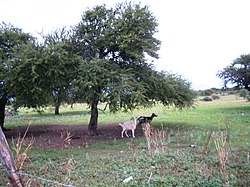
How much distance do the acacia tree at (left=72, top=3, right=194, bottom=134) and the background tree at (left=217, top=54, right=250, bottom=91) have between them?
18.4 m

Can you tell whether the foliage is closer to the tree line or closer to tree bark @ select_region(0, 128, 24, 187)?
the tree line

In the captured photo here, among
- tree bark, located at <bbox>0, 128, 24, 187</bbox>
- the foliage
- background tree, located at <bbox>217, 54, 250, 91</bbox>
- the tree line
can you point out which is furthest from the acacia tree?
background tree, located at <bbox>217, 54, 250, 91</bbox>

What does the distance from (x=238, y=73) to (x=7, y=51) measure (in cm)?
2487

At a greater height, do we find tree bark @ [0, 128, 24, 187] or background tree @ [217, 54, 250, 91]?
background tree @ [217, 54, 250, 91]

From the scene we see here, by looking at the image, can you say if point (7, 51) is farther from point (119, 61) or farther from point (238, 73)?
point (238, 73)

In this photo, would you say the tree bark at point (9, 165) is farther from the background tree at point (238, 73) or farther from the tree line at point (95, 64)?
the background tree at point (238, 73)

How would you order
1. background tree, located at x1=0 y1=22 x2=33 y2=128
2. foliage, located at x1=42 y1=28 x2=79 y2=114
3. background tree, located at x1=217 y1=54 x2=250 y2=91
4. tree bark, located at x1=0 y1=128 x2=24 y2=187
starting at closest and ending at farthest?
1. tree bark, located at x1=0 y1=128 x2=24 y2=187
2. foliage, located at x1=42 y1=28 x2=79 y2=114
3. background tree, located at x1=0 y1=22 x2=33 y2=128
4. background tree, located at x1=217 y1=54 x2=250 y2=91

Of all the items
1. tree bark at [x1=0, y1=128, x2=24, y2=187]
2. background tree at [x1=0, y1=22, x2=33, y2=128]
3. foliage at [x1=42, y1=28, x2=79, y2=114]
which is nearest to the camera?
tree bark at [x1=0, y1=128, x2=24, y2=187]

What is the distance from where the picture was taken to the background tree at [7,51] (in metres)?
10.7

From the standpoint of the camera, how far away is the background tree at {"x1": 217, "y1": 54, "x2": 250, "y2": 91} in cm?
2794

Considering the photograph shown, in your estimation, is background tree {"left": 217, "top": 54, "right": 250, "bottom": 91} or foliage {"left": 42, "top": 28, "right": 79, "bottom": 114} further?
background tree {"left": 217, "top": 54, "right": 250, "bottom": 91}

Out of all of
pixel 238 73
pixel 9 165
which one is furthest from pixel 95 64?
pixel 238 73

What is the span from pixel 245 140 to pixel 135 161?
5.00 metres

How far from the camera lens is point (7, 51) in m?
12.0
